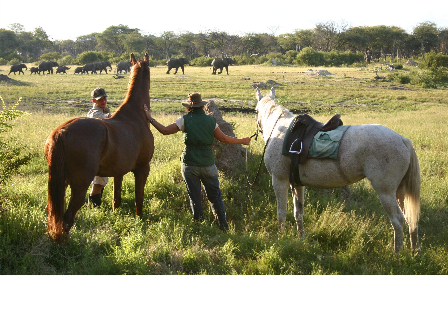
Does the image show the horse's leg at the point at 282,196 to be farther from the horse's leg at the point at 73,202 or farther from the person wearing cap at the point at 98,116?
the person wearing cap at the point at 98,116

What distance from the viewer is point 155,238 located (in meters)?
4.26

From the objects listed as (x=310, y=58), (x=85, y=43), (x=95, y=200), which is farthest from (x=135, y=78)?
(x=85, y=43)

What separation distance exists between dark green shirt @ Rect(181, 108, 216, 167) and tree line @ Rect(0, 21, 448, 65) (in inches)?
2011

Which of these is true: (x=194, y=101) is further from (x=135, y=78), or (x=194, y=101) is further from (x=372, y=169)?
(x=372, y=169)

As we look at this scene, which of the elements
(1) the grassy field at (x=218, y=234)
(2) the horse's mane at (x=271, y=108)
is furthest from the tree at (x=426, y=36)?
(2) the horse's mane at (x=271, y=108)

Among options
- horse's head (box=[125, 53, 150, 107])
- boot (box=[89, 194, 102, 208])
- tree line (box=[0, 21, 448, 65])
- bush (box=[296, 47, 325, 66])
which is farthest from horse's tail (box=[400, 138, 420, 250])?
tree line (box=[0, 21, 448, 65])

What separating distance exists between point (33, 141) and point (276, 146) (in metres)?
6.55

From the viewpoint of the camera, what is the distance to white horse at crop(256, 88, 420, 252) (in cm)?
409

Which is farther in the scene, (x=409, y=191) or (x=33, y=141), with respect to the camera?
(x=33, y=141)

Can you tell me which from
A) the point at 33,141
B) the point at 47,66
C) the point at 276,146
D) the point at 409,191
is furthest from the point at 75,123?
the point at 47,66

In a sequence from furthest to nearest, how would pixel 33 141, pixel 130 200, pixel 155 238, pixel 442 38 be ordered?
pixel 442 38
pixel 33 141
pixel 130 200
pixel 155 238

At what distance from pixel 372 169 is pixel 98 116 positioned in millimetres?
3962

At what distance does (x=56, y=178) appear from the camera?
370cm
